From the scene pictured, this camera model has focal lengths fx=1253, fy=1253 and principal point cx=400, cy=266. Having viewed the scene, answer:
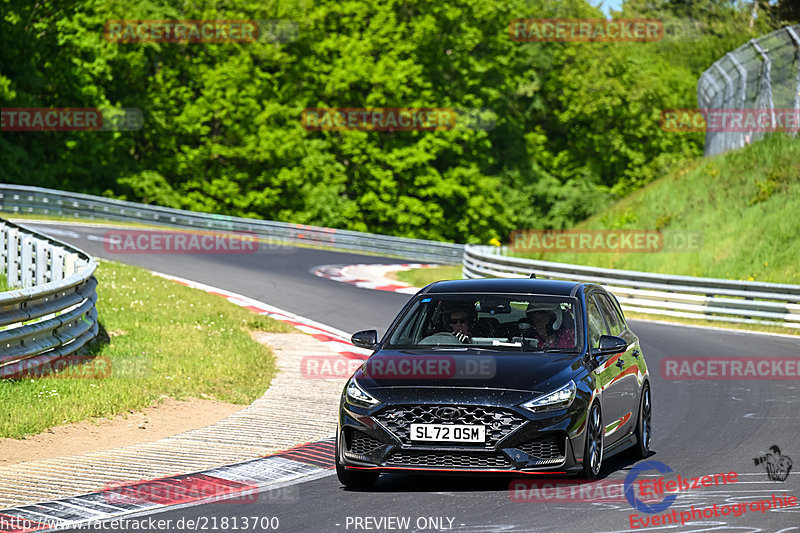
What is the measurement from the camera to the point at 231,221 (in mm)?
44219

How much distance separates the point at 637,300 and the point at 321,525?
20367 millimetres

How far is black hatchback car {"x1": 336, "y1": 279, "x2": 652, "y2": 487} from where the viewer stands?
8.45m

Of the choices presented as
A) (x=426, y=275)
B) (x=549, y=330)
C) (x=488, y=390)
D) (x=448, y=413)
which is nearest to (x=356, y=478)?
(x=448, y=413)

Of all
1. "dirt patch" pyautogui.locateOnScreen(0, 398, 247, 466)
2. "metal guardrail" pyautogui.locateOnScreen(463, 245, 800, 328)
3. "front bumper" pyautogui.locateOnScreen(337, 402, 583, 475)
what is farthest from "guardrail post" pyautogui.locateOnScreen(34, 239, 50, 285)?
"front bumper" pyautogui.locateOnScreen(337, 402, 583, 475)

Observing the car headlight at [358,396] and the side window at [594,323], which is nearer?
the car headlight at [358,396]

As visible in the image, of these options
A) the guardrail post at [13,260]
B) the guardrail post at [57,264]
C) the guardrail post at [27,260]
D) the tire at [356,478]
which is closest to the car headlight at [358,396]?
the tire at [356,478]

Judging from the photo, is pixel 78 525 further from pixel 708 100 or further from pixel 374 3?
pixel 374 3

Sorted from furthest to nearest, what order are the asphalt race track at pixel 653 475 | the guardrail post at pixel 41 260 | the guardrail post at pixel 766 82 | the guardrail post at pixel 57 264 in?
1. the guardrail post at pixel 766 82
2. the guardrail post at pixel 41 260
3. the guardrail post at pixel 57 264
4. the asphalt race track at pixel 653 475

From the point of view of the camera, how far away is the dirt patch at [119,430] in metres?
10.3

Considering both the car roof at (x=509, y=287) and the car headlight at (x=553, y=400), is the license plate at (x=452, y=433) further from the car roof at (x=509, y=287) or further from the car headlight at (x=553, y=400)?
the car roof at (x=509, y=287)

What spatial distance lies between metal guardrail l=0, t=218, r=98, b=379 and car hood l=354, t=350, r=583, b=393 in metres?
5.13

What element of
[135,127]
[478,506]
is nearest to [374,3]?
[135,127]

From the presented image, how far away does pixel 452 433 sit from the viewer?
845cm

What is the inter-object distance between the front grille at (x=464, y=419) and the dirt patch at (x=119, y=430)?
3235 millimetres
